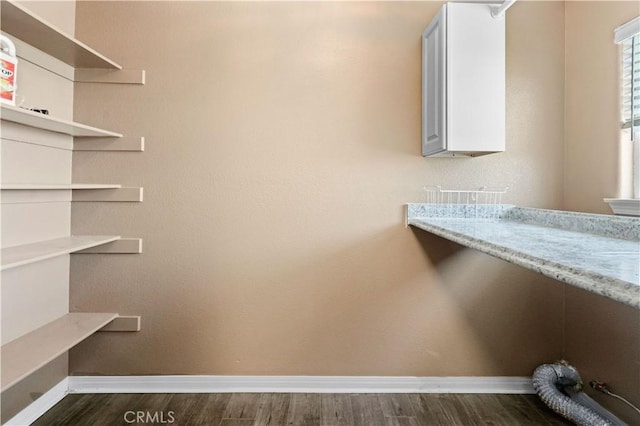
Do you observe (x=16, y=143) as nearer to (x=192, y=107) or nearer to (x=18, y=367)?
(x=192, y=107)

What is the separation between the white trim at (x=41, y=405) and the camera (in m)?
1.66

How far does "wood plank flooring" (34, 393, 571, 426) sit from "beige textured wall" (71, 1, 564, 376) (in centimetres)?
14

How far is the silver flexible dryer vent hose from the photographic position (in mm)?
1626

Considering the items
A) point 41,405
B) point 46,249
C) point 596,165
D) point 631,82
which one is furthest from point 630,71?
point 41,405

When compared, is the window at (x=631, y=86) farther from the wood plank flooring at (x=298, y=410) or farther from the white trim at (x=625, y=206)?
the wood plank flooring at (x=298, y=410)

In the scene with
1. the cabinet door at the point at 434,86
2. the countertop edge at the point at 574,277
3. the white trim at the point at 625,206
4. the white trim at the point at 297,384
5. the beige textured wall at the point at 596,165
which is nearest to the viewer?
the countertop edge at the point at 574,277

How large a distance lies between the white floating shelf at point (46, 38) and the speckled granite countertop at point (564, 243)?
184cm

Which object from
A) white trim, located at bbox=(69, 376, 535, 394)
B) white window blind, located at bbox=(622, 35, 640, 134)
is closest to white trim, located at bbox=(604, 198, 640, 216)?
white window blind, located at bbox=(622, 35, 640, 134)

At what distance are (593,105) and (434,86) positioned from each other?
853mm

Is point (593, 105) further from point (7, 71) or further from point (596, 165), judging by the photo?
point (7, 71)

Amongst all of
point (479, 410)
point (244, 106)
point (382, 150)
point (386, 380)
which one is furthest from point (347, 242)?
point (479, 410)

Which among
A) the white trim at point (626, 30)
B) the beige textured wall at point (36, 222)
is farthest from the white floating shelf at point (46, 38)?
the white trim at point (626, 30)

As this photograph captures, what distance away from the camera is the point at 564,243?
1.15m

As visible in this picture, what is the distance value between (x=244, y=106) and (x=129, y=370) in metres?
1.63
